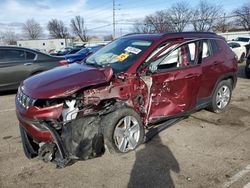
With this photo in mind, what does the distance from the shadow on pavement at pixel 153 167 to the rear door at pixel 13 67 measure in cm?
518

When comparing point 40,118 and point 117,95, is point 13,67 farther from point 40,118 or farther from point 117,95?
point 117,95

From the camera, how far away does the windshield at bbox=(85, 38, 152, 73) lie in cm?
398

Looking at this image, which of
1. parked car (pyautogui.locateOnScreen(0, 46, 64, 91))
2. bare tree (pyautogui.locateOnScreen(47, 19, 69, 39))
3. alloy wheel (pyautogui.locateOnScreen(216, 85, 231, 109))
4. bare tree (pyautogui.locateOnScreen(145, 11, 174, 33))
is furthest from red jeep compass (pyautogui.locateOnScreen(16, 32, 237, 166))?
bare tree (pyautogui.locateOnScreen(47, 19, 69, 39))

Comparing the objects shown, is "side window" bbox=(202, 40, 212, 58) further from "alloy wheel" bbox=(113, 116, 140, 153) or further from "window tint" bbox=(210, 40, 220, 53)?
"alloy wheel" bbox=(113, 116, 140, 153)

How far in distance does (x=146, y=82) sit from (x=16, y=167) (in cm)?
223

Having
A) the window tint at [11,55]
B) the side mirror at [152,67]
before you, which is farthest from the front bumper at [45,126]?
the window tint at [11,55]

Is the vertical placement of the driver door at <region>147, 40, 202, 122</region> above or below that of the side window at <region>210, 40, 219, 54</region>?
below

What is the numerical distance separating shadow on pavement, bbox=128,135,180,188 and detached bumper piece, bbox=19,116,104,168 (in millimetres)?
615

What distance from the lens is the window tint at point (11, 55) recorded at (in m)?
7.49

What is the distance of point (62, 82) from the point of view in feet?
11.0

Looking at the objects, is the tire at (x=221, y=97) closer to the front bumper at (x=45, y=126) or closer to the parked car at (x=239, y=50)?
the front bumper at (x=45, y=126)

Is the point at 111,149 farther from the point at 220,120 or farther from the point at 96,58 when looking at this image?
the point at 220,120

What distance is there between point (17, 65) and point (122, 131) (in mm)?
5281

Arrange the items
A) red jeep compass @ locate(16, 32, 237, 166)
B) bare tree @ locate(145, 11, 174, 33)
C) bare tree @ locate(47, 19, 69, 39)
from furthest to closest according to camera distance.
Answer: bare tree @ locate(47, 19, 69, 39), bare tree @ locate(145, 11, 174, 33), red jeep compass @ locate(16, 32, 237, 166)
